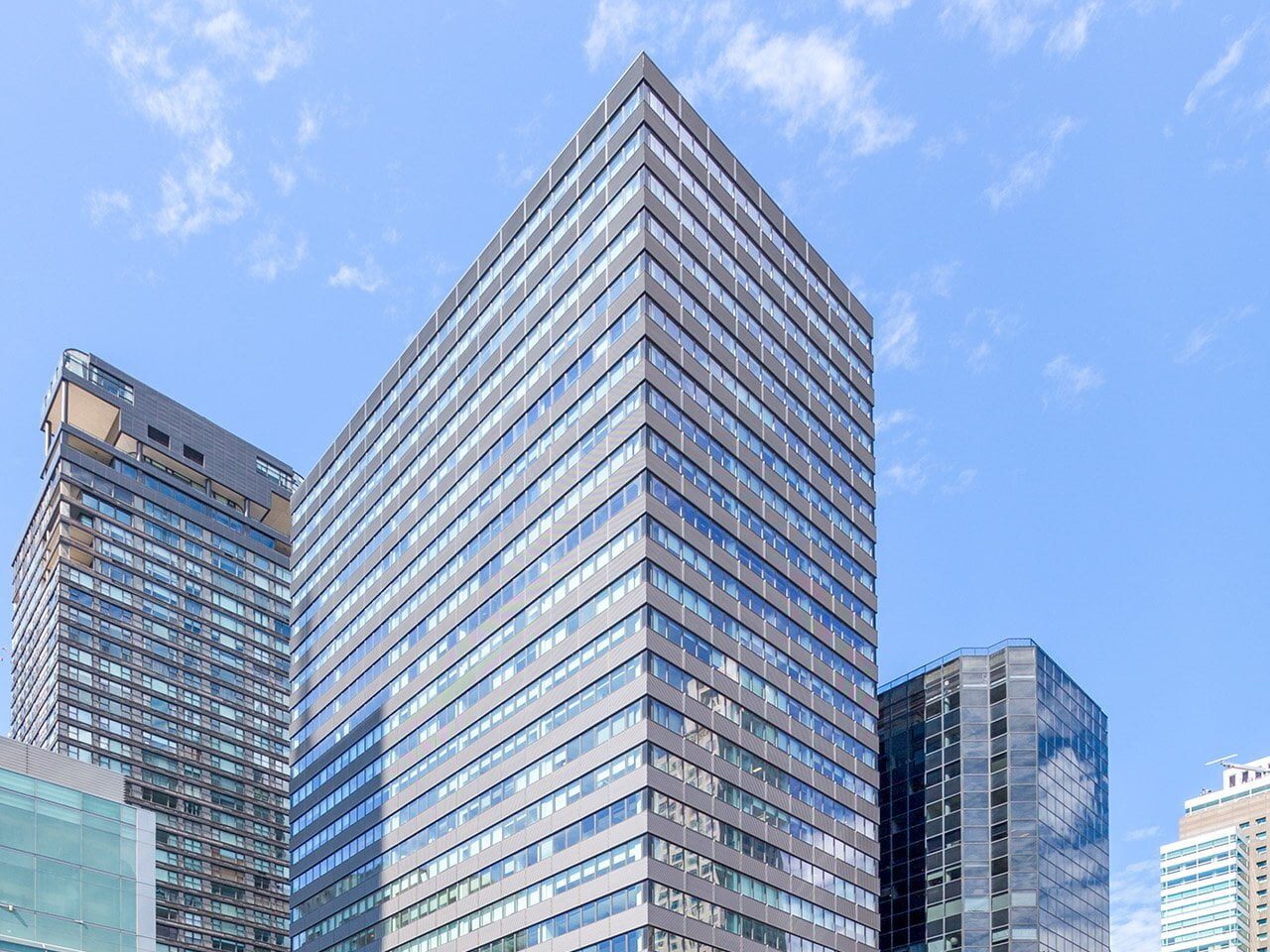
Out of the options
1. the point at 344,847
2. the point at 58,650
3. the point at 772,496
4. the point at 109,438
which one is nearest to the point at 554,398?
the point at 772,496

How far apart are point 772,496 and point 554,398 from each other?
655 inches

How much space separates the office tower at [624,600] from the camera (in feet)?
286

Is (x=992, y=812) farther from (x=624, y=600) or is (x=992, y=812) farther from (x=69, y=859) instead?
(x=69, y=859)

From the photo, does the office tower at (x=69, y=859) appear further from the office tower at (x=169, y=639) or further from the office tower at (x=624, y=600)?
the office tower at (x=169, y=639)

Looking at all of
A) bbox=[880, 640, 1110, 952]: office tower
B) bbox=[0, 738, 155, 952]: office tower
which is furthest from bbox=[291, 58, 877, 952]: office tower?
bbox=[0, 738, 155, 952]: office tower

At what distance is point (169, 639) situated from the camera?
17625cm

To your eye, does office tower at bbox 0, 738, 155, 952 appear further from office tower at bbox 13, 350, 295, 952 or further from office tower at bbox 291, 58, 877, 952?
office tower at bbox 13, 350, 295, 952

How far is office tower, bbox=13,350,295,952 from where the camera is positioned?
6526 inches

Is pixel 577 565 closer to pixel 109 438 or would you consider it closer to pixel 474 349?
pixel 474 349

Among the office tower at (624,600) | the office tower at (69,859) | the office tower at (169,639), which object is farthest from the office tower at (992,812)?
the office tower at (169,639)

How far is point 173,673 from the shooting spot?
175125 millimetres

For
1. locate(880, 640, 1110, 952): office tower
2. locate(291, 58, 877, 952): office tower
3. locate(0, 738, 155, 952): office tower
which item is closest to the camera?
locate(0, 738, 155, 952): office tower

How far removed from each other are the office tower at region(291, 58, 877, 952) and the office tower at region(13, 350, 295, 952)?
49483 mm

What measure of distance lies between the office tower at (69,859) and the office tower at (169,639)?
10439 centimetres
